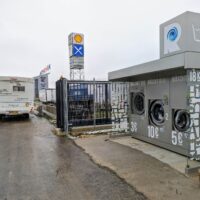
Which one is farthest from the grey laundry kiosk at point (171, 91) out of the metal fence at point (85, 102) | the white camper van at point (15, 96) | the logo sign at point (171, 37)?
the white camper van at point (15, 96)

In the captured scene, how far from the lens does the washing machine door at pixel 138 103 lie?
683cm

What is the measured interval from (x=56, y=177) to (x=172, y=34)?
4237mm

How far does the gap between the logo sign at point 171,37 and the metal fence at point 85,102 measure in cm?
385

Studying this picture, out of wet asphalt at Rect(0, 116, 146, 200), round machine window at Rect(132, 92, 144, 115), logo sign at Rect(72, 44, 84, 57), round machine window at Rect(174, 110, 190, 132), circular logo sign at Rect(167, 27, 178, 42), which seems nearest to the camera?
wet asphalt at Rect(0, 116, 146, 200)

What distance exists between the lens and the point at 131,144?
21.3 feet

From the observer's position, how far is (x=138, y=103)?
704 centimetres

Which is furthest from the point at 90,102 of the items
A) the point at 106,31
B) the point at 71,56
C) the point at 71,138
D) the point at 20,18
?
the point at 71,56

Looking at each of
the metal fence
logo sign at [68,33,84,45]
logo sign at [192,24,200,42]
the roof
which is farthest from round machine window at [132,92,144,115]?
logo sign at [68,33,84,45]

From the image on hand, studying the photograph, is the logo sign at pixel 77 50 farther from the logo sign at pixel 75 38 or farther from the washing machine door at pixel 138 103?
the washing machine door at pixel 138 103

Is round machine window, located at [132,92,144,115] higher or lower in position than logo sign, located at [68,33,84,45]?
lower

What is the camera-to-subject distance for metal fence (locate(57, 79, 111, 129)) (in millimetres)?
8422

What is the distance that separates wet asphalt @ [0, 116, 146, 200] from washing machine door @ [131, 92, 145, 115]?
7.36 feet

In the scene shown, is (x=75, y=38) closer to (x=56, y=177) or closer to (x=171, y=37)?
(x=171, y=37)

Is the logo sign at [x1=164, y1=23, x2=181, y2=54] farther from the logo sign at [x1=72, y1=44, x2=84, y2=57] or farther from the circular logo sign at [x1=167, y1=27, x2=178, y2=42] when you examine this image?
the logo sign at [x1=72, y1=44, x2=84, y2=57]
